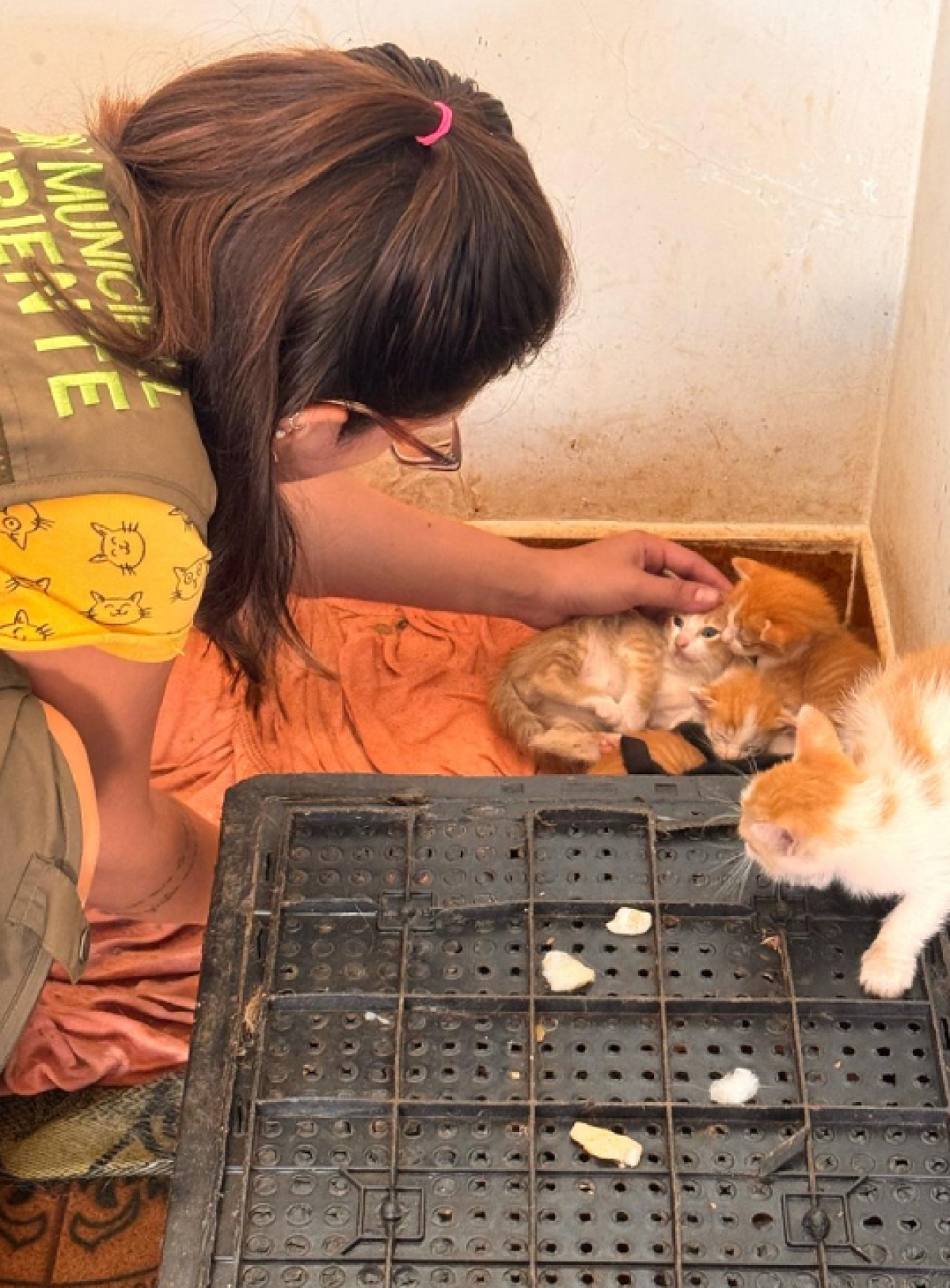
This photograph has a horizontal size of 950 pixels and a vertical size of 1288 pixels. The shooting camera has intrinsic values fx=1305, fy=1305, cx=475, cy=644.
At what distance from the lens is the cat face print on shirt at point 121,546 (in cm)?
91

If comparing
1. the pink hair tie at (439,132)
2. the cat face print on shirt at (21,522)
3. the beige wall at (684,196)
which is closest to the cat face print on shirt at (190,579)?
the cat face print on shirt at (21,522)

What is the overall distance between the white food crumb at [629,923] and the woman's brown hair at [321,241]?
1.42 ft

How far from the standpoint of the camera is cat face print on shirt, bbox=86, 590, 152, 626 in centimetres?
94

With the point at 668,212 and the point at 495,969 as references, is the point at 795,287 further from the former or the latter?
the point at 495,969

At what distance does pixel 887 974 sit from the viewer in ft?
3.26

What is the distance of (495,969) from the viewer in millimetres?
1025

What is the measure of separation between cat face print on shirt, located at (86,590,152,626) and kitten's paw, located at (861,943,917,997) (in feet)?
2.00

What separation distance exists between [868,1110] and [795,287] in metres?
1.18

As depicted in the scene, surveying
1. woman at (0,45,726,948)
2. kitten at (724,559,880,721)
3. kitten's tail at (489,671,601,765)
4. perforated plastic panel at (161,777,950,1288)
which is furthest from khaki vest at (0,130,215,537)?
kitten at (724,559,880,721)

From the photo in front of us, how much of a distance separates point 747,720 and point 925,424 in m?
0.46

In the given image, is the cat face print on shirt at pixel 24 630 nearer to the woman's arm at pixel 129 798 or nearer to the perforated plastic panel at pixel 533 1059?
the woman's arm at pixel 129 798

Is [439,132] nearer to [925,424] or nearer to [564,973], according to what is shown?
[564,973]

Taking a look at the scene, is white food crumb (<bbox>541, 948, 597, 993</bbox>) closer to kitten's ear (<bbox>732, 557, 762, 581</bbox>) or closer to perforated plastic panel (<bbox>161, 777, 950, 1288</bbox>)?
perforated plastic panel (<bbox>161, 777, 950, 1288</bbox>)

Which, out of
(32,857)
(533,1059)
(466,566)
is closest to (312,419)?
(32,857)
